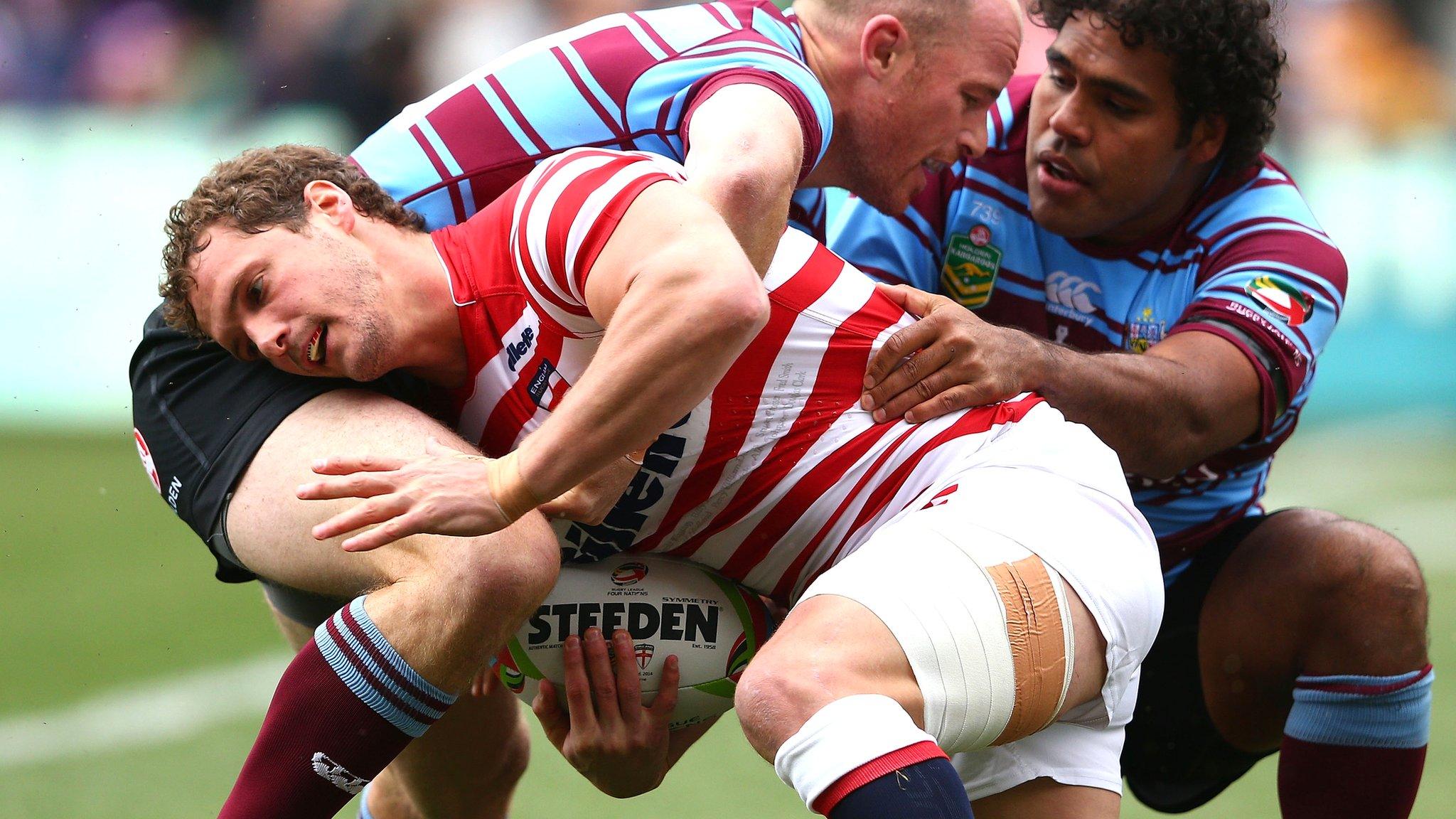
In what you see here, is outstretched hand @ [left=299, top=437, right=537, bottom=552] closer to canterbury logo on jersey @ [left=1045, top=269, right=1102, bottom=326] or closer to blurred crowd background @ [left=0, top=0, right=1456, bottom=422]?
canterbury logo on jersey @ [left=1045, top=269, right=1102, bottom=326]

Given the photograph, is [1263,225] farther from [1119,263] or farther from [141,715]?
[141,715]

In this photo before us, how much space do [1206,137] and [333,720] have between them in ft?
7.98

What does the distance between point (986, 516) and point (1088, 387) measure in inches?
28.4

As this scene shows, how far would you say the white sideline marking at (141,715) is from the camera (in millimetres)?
4809

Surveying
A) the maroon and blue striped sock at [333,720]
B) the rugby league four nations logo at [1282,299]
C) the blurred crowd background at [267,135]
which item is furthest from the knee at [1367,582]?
the blurred crowd background at [267,135]

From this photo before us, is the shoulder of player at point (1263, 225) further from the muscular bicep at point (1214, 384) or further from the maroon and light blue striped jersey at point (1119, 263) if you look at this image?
the muscular bicep at point (1214, 384)

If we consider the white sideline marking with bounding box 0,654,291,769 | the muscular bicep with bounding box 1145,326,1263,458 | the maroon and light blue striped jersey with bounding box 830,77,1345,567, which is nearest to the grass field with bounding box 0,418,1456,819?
the white sideline marking with bounding box 0,654,291,769

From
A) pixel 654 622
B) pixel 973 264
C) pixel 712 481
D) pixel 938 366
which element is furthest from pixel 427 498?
pixel 973 264

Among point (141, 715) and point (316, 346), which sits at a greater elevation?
point (316, 346)

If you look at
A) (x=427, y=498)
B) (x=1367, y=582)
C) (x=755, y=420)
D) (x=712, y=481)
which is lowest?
(x=1367, y=582)

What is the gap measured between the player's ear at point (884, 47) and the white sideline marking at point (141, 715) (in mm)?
3151

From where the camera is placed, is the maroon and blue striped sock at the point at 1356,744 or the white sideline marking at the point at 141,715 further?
the white sideline marking at the point at 141,715

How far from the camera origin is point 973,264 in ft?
12.4

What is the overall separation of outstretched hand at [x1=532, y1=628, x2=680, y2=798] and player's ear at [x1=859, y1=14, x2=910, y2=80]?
1.39 m
